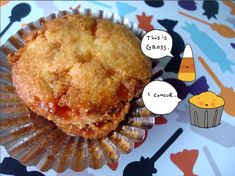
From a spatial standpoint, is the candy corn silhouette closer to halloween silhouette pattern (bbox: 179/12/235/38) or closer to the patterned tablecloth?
the patterned tablecloth

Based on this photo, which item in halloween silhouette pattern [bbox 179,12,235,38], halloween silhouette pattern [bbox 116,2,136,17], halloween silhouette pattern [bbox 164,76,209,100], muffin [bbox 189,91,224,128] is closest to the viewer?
muffin [bbox 189,91,224,128]

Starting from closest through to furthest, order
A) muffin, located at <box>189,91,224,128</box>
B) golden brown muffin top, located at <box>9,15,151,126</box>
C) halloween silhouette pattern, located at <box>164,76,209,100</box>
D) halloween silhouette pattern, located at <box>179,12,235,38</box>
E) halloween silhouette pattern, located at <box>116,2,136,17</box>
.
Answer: golden brown muffin top, located at <box>9,15,151,126</box>, muffin, located at <box>189,91,224,128</box>, halloween silhouette pattern, located at <box>164,76,209,100</box>, halloween silhouette pattern, located at <box>179,12,235,38</box>, halloween silhouette pattern, located at <box>116,2,136,17</box>

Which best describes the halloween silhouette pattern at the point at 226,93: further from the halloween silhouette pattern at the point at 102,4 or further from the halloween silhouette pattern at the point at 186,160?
the halloween silhouette pattern at the point at 102,4

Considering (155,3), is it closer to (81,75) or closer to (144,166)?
(81,75)

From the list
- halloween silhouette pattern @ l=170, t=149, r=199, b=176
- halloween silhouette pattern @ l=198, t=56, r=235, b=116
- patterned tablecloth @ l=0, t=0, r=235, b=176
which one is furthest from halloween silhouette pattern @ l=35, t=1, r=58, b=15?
halloween silhouette pattern @ l=170, t=149, r=199, b=176

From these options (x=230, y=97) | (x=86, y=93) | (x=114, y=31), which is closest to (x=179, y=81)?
(x=230, y=97)

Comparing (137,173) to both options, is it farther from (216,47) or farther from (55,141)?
(216,47)
